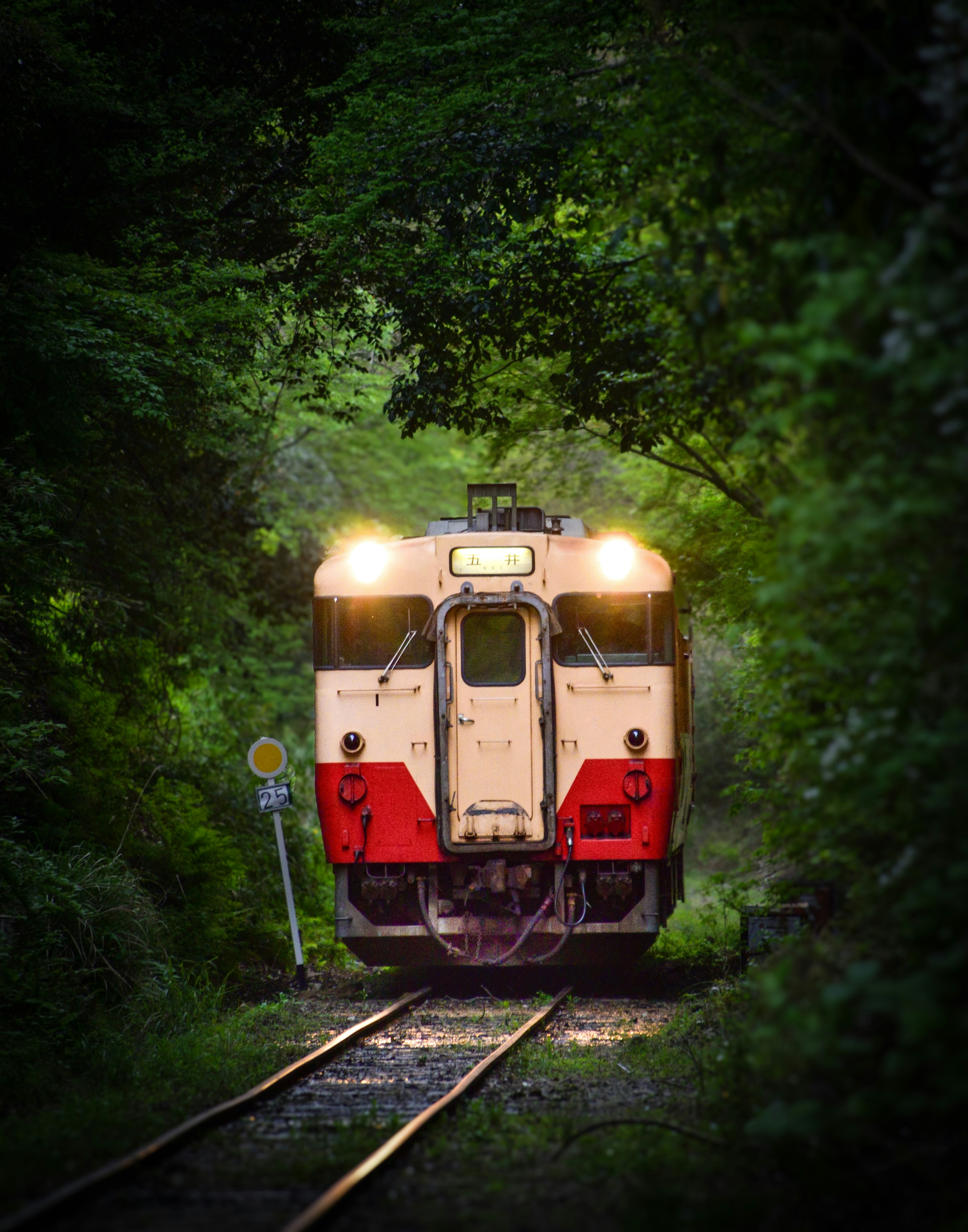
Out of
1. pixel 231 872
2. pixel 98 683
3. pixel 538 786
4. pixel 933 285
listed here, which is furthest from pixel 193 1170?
→ pixel 98 683

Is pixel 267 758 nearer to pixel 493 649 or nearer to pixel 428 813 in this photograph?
pixel 428 813

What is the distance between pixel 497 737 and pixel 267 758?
8.01ft

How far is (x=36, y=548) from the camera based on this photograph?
33.0 feet

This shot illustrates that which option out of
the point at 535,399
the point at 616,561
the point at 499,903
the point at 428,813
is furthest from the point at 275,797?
the point at 535,399

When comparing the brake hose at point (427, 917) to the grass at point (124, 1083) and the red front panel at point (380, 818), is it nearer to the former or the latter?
the red front panel at point (380, 818)

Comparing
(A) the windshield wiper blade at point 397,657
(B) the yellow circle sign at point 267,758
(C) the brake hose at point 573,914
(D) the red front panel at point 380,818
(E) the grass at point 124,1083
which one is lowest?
(E) the grass at point 124,1083

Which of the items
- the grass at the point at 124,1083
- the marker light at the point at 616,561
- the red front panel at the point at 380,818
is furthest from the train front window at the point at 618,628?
the grass at the point at 124,1083

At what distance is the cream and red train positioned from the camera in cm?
1070

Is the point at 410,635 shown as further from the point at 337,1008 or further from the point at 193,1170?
the point at 193,1170

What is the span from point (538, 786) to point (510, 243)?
4.56 meters

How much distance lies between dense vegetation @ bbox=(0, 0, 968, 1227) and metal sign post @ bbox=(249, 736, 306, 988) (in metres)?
0.82

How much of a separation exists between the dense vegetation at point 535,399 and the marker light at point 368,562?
1453 mm

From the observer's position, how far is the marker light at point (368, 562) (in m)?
11.1

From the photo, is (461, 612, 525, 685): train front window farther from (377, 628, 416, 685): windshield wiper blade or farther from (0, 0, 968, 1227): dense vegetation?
(0, 0, 968, 1227): dense vegetation
